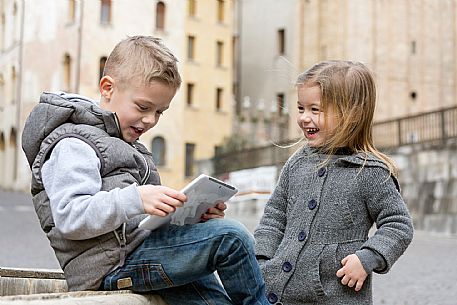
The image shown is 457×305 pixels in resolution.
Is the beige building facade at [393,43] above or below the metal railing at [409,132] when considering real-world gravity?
above

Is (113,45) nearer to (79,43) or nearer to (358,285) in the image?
(79,43)

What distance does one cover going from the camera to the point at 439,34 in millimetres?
34375

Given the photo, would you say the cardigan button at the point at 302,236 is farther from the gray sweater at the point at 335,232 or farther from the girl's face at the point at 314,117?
the girl's face at the point at 314,117

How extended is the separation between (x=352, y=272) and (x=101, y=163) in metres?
0.79

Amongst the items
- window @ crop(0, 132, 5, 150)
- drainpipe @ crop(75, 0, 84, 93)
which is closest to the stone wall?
window @ crop(0, 132, 5, 150)

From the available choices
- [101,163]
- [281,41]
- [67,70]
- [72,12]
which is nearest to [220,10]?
[281,41]

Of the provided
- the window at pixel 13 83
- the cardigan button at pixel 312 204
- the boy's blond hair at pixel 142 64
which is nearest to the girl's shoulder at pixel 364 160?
the cardigan button at pixel 312 204

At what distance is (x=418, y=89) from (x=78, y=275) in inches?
1268

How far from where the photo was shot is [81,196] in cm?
239

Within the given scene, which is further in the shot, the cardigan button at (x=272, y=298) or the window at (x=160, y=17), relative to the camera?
the window at (x=160, y=17)

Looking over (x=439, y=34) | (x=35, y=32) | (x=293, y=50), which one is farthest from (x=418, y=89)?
(x=35, y=32)

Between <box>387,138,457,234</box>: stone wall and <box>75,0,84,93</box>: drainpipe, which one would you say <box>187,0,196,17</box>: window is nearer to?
<box>75,0,84,93</box>: drainpipe

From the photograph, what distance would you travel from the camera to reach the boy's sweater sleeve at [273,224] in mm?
3025

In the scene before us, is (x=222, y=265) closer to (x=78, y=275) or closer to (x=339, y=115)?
(x=78, y=275)
